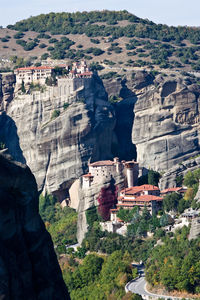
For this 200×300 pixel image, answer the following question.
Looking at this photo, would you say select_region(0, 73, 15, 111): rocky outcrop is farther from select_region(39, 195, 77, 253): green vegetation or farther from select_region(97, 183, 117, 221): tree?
select_region(97, 183, 117, 221): tree

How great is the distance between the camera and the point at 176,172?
83500 mm

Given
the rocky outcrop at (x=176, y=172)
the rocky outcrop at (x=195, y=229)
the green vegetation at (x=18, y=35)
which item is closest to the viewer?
the rocky outcrop at (x=195, y=229)

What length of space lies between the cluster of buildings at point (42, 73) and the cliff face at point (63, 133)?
77.8 inches

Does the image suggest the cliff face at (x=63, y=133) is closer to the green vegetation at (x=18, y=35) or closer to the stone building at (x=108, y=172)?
the stone building at (x=108, y=172)

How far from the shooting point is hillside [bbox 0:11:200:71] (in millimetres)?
114938

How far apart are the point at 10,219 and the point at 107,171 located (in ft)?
213

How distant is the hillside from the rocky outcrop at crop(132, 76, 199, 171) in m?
15.8

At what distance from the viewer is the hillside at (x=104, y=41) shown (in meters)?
115

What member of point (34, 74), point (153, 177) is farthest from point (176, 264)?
point (34, 74)

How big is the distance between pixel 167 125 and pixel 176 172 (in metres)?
10.2

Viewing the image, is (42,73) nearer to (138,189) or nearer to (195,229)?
(138,189)

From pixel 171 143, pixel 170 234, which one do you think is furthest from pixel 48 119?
pixel 170 234

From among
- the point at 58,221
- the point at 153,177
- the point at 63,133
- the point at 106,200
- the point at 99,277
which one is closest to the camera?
the point at 99,277

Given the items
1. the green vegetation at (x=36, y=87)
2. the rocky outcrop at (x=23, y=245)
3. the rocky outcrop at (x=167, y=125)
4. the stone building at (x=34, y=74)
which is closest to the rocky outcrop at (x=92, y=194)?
the rocky outcrop at (x=167, y=125)
